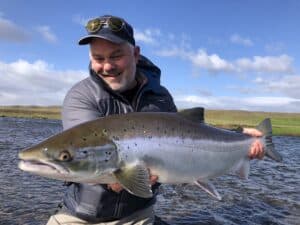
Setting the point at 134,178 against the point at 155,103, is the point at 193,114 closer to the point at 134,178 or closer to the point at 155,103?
the point at 155,103

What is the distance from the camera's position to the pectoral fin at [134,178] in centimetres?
443

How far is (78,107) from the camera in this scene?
5.62 metres

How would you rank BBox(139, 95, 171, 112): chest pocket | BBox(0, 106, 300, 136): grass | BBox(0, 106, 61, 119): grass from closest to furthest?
BBox(139, 95, 171, 112): chest pocket
BBox(0, 106, 300, 136): grass
BBox(0, 106, 61, 119): grass

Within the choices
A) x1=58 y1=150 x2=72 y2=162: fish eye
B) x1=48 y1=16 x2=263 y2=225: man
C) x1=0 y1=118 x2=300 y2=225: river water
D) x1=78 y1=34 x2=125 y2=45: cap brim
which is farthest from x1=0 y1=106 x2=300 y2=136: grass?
x1=58 y1=150 x2=72 y2=162: fish eye

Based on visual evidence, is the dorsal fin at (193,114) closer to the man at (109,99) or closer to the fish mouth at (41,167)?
the man at (109,99)

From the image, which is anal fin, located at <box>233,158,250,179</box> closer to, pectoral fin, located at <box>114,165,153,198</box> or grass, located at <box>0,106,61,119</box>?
pectoral fin, located at <box>114,165,153,198</box>

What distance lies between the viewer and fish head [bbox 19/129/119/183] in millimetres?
4129

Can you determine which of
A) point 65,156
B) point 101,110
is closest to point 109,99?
point 101,110

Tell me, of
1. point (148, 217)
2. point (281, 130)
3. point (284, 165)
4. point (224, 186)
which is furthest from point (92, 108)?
point (281, 130)

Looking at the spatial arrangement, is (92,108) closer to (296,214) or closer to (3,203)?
(3,203)

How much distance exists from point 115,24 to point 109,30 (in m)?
0.14

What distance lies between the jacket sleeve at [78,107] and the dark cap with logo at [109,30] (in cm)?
61

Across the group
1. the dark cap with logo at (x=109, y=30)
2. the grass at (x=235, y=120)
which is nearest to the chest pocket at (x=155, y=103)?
the dark cap with logo at (x=109, y=30)

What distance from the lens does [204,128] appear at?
5.39 m
